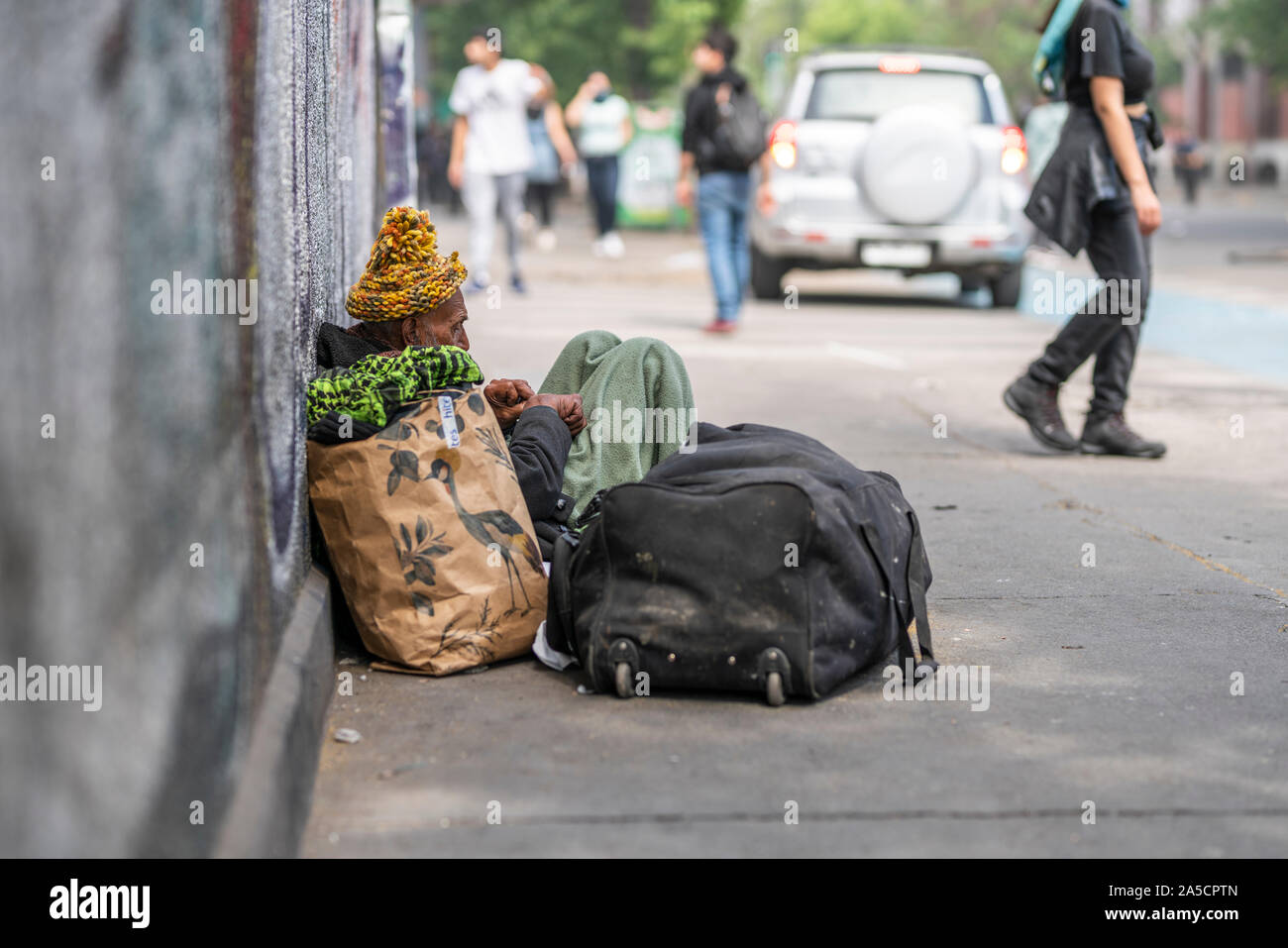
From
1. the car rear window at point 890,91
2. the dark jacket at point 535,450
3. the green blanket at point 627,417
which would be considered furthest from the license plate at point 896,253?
the dark jacket at point 535,450

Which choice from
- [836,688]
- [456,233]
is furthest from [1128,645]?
[456,233]

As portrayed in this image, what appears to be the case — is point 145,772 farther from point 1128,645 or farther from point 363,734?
point 1128,645

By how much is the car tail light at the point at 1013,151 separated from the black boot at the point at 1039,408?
5805 mm

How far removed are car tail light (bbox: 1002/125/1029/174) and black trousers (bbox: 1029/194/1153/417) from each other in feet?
19.0

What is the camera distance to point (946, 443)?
7.05 m

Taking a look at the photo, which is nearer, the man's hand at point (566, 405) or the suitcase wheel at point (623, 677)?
the suitcase wheel at point (623, 677)

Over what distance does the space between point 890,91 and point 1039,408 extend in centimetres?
634

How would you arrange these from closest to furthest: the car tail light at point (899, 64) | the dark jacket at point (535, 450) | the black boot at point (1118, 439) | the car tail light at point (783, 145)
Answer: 1. the dark jacket at point (535, 450)
2. the black boot at point (1118, 439)
3. the car tail light at point (783, 145)
4. the car tail light at point (899, 64)

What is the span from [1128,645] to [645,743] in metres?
1.38

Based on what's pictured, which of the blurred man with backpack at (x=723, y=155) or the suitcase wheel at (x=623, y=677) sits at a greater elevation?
the blurred man with backpack at (x=723, y=155)

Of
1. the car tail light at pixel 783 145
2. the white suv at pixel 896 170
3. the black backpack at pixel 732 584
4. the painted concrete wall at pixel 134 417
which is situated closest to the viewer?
the painted concrete wall at pixel 134 417

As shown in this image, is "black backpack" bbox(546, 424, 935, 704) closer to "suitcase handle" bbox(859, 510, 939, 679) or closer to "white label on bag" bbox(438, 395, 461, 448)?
"suitcase handle" bbox(859, 510, 939, 679)

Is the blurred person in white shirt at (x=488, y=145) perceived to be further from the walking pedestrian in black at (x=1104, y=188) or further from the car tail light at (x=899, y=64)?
the walking pedestrian in black at (x=1104, y=188)

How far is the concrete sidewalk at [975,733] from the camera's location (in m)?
2.81
